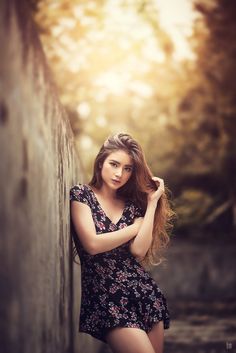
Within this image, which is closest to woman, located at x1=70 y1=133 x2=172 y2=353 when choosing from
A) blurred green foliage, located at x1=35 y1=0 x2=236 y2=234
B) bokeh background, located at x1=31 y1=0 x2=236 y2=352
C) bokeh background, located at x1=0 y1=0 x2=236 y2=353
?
bokeh background, located at x1=0 y1=0 x2=236 y2=353

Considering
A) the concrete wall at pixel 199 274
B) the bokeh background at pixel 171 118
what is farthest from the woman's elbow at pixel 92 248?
the concrete wall at pixel 199 274

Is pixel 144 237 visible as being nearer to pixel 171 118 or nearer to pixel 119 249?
pixel 119 249

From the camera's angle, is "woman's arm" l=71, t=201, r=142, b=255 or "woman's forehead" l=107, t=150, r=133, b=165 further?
"woman's forehead" l=107, t=150, r=133, b=165

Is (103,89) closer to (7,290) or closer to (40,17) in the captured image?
(40,17)

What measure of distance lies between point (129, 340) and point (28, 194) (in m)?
1.35

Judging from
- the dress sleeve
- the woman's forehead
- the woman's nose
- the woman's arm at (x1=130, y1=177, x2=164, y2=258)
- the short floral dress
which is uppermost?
the woman's forehead

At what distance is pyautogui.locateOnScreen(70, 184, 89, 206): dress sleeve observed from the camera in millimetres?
3215

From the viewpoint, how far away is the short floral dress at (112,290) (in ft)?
10.1

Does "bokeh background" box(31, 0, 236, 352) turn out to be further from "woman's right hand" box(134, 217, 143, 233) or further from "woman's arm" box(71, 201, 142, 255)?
"woman's arm" box(71, 201, 142, 255)

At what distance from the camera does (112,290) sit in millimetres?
3121

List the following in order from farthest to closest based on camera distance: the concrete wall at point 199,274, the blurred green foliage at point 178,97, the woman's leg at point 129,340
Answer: the blurred green foliage at point 178,97 < the concrete wall at point 199,274 < the woman's leg at point 129,340

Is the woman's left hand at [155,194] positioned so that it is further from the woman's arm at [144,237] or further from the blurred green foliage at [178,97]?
the blurred green foliage at [178,97]

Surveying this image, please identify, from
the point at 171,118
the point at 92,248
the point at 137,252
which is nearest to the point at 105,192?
the point at 137,252

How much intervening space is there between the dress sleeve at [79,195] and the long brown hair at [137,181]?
8.5 inches
